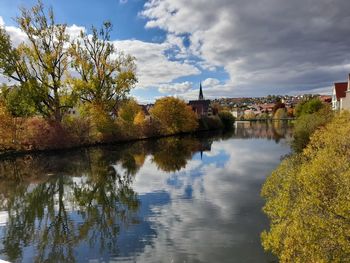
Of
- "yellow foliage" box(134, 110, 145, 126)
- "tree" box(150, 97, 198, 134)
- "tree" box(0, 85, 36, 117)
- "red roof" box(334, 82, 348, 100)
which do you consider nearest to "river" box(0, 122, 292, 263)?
"tree" box(0, 85, 36, 117)

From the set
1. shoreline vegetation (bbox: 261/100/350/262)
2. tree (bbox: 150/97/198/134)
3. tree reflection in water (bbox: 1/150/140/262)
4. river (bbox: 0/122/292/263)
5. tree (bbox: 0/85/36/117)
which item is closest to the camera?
shoreline vegetation (bbox: 261/100/350/262)

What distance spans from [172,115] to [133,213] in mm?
54749

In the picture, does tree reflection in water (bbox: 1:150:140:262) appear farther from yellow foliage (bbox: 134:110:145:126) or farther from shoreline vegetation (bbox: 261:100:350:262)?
yellow foliage (bbox: 134:110:145:126)

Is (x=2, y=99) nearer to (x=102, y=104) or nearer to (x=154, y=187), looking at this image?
(x=102, y=104)

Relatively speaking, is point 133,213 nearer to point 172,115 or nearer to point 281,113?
point 172,115

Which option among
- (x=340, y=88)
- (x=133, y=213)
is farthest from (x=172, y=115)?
(x=133, y=213)

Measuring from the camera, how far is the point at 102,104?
1880 inches

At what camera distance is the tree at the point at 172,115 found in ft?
219

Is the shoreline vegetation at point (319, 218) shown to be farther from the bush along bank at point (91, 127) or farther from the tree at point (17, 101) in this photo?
the tree at point (17, 101)

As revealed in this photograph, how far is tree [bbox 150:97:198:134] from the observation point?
66.8 meters

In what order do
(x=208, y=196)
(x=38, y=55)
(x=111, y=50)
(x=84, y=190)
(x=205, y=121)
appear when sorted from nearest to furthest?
(x=208, y=196), (x=84, y=190), (x=38, y=55), (x=111, y=50), (x=205, y=121)

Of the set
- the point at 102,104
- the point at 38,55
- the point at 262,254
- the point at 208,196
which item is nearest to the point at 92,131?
the point at 102,104

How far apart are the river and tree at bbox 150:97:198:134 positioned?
3784 cm

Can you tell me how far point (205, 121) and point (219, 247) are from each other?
73744 mm
